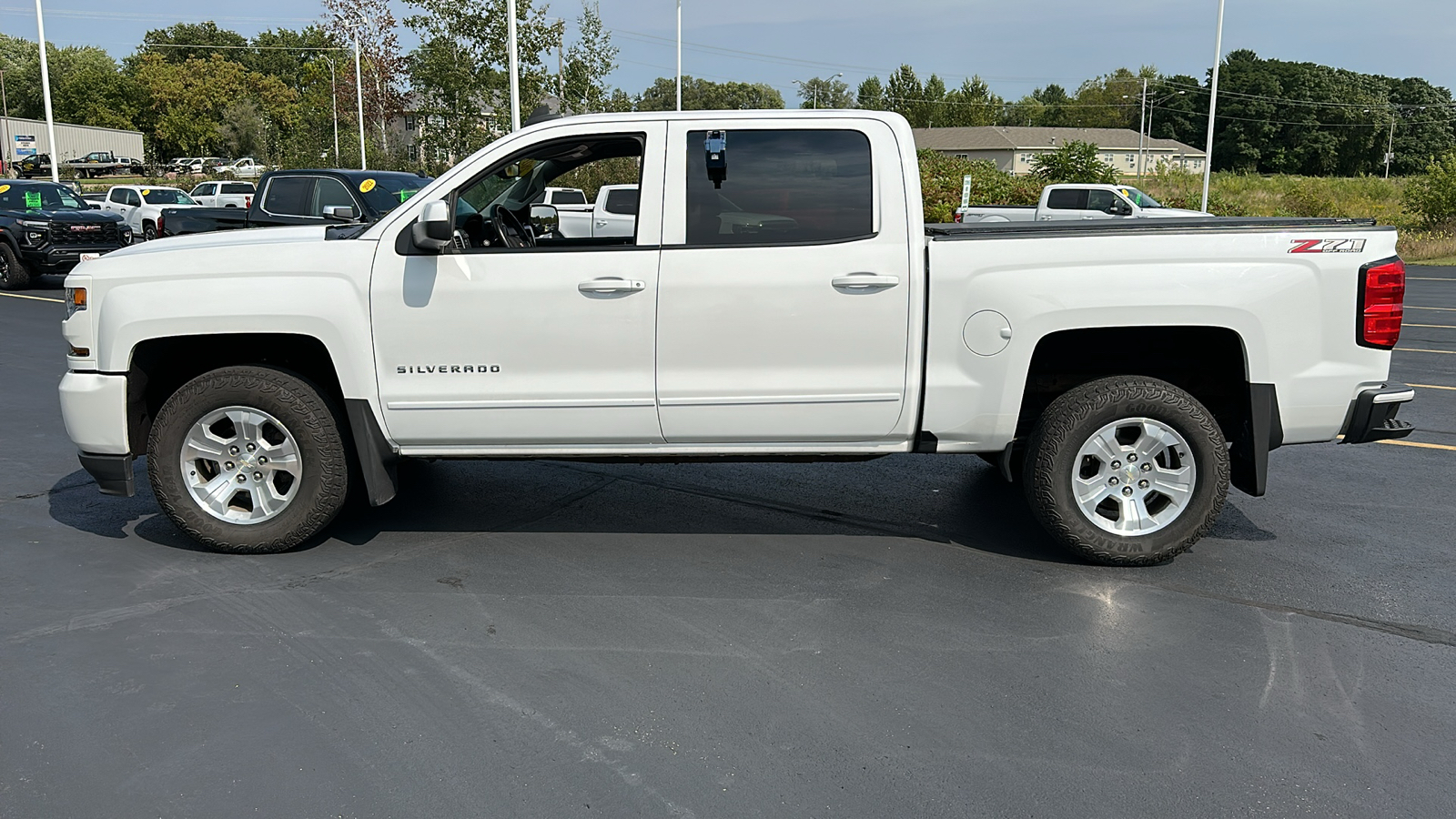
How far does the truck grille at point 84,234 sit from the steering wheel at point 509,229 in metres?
16.5

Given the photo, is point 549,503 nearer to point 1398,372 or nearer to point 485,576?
point 485,576

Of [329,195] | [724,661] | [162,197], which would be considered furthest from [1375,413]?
[162,197]

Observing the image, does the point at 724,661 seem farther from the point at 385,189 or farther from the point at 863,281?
the point at 385,189

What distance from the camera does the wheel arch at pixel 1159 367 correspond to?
17.5ft

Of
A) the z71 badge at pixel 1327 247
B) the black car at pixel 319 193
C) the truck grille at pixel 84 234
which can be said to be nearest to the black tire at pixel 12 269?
the truck grille at pixel 84 234

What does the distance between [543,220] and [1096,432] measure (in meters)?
3.07

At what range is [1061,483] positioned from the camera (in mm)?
5191

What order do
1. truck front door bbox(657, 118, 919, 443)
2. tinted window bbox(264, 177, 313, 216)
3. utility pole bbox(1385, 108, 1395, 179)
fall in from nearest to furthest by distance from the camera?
A: truck front door bbox(657, 118, 919, 443), tinted window bbox(264, 177, 313, 216), utility pole bbox(1385, 108, 1395, 179)

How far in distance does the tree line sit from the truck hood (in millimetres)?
25021

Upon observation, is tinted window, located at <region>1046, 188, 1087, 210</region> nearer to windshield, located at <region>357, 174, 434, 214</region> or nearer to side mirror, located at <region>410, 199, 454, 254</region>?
windshield, located at <region>357, 174, 434, 214</region>

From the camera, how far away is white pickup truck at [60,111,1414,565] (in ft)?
16.4

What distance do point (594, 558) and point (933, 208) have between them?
3278 cm

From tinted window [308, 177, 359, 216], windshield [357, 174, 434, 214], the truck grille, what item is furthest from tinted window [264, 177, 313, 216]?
the truck grille

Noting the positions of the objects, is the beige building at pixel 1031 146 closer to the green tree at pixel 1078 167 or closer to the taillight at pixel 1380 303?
the green tree at pixel 1078 167
